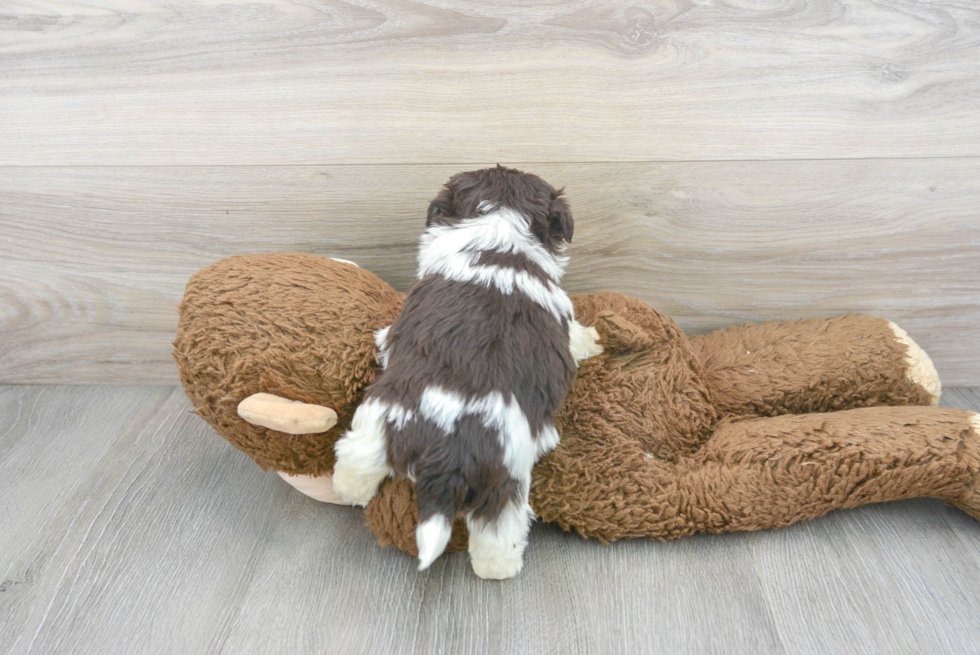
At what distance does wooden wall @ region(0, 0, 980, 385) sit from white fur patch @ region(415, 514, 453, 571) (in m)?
0.56

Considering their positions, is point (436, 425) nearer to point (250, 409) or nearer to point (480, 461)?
point (480, 461)

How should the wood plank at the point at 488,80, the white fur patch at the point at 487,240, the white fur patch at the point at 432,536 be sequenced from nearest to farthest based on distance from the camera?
1. the white fur patch at the point at 432,536
2. the white fur patch at the point at 487,240
3. the wood plank at the point at 488,80

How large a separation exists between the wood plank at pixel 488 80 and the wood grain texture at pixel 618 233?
0.04 m

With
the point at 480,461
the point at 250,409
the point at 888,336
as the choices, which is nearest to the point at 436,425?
the point at 480,461

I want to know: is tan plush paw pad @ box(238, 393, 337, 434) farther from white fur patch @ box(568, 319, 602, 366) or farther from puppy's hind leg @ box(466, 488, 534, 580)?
white fur patch @ box(568, 319, 602, 366)

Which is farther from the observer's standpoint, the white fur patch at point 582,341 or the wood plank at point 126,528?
the white fur patch at point 582,341

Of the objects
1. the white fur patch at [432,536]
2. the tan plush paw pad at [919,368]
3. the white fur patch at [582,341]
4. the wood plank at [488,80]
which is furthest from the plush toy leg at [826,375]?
the white fur patch at [432,536]

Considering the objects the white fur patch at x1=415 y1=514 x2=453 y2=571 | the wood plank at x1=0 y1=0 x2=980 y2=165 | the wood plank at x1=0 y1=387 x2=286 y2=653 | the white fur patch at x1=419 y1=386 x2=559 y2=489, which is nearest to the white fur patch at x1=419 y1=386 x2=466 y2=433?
the white fur patch at x1=419 y1=386 x2=559 y2=489

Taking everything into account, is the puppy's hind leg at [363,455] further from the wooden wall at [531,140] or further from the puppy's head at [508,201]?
the wooden wall at [531,140]

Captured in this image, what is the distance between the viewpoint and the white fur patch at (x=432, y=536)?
83cm

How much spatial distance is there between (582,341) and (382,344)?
12.4 inches

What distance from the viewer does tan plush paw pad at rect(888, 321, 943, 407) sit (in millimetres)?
1153

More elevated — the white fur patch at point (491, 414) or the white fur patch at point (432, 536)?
the white fur patch at point (491, 414)

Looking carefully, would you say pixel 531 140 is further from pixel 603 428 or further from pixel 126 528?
pixel 126 528
